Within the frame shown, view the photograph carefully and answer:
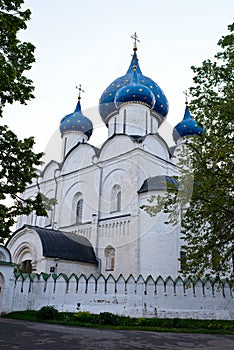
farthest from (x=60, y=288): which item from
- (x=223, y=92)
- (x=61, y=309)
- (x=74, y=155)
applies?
(x=74, y=155)

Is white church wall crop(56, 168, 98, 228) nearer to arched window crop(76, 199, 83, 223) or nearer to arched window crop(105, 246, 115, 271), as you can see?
arched window crop(76, 199, 83, 223)

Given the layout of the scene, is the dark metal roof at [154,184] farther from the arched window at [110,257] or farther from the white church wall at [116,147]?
the arched window at [110,257]

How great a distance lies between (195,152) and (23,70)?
4.77m

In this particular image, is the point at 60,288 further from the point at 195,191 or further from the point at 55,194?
the point at 55,194

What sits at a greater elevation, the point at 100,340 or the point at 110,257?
the point at 110,257

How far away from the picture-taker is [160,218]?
1744cm

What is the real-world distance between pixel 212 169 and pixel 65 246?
36.7 ft

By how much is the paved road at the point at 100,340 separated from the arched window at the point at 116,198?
37.2ft

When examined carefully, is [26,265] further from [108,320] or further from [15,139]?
[15,139]

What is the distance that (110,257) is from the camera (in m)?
18.8

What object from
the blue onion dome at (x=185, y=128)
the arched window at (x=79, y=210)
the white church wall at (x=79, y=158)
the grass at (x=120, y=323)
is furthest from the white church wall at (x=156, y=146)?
the grass at (x=120, y=323)

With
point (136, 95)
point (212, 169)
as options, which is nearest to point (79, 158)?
point (136, 95)

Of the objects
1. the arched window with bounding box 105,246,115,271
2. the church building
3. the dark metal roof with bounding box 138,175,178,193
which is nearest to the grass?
the church building

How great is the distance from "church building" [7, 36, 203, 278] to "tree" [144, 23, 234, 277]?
511cm
